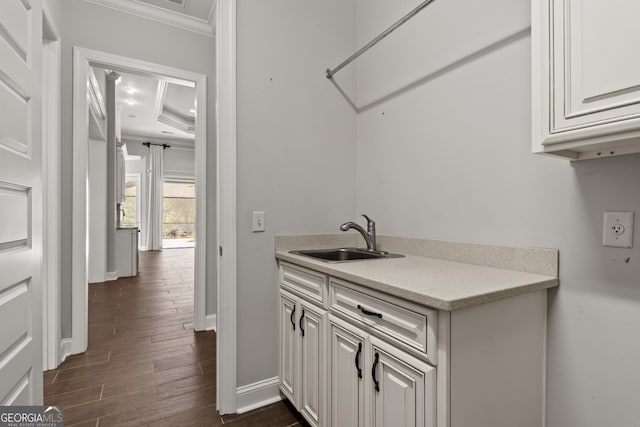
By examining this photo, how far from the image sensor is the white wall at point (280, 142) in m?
1.80

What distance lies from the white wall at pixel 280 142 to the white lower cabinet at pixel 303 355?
0.41 ft

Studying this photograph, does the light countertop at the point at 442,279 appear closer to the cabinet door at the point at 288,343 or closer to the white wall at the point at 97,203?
the cabinet door at the point at 288,343

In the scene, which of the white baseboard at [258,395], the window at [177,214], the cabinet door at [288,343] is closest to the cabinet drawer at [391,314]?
the cabinet door at [288,343]

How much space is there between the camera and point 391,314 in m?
1.06

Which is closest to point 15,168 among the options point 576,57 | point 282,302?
point 282,302

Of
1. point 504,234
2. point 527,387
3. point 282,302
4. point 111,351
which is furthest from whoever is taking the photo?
point 111,351

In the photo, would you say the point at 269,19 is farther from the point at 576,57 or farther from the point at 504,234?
the point at 504,234

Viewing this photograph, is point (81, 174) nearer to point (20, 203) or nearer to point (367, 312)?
point (20, 203)

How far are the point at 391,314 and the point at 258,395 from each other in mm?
1191

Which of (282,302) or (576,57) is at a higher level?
(576,57)

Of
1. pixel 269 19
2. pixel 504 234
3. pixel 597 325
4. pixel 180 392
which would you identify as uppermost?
pixel 269 19

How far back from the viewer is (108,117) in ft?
14.4

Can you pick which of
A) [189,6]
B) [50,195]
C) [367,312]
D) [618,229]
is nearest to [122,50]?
[189,6]

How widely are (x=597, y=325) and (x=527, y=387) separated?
32 cm
